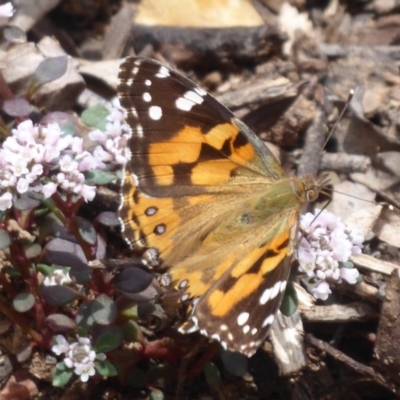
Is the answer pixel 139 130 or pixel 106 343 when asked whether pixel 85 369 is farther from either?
pixel 139 130

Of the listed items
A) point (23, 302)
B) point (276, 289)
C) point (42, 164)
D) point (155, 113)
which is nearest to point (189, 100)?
point (155, 113)

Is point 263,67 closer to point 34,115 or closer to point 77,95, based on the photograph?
point 77,95

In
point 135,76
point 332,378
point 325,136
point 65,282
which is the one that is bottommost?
point 332,378

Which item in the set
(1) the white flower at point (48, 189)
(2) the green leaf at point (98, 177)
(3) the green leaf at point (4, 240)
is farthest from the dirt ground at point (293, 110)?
(1) the white flower at point (48, 189)

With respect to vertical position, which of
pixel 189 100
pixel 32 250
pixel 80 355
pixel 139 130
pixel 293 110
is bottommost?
pixel 80 355

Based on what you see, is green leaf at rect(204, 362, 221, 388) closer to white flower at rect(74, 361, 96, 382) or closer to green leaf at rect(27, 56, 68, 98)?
white flower at rect(74, 361, 96, 382)

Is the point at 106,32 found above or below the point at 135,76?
below

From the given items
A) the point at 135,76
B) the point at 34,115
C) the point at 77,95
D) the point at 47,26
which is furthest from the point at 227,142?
the point at 47,26
